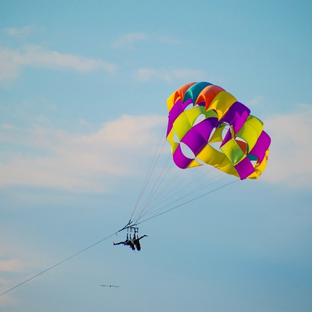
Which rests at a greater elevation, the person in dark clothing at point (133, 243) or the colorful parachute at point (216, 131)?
the colorful parachute at point (216, 131)

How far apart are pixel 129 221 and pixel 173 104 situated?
5.89 meters

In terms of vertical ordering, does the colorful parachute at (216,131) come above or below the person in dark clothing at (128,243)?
above

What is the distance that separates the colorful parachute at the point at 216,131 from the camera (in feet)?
120

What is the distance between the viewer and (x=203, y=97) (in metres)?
36.6

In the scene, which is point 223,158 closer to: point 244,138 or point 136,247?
point 244,138

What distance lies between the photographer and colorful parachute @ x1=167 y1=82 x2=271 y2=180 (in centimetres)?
3656

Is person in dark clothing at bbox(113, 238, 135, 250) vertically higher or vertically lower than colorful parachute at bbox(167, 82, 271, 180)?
lower

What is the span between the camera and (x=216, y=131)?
1506 inches

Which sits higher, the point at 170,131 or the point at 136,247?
the point at 170,131

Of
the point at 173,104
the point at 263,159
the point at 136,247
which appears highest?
the point at 173,104

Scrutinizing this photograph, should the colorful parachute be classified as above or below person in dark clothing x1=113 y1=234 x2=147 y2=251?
above

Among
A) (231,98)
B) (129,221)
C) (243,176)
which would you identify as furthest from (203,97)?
(129,221)

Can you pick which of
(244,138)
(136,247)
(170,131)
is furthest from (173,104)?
(136,247)

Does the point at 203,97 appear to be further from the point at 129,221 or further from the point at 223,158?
the point at 129,221
